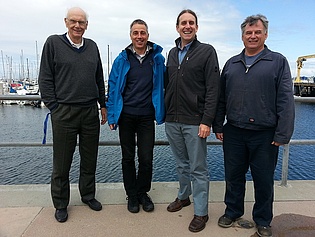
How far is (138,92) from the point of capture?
2.60m

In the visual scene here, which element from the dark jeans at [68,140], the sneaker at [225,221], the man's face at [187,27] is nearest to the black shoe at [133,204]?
the dark jeans at [68,140]

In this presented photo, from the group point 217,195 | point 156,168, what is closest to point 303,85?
point 156,168

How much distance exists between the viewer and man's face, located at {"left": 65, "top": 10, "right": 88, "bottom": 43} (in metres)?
2.42

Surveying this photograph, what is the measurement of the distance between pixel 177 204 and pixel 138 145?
726mm

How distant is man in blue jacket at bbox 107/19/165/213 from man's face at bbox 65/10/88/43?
422 mm

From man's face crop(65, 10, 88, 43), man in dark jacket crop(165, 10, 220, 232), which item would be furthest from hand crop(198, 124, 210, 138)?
man's face crop(65, 10, 88, 43)

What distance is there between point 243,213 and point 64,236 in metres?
1.63

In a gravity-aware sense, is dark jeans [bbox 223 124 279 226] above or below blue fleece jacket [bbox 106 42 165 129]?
below

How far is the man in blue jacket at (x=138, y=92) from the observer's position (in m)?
2.58

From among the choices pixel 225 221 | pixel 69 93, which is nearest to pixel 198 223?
pixel 225 221

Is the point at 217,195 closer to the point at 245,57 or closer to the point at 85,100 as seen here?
the point at 245,57

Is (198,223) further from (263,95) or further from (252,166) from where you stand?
(263,95)

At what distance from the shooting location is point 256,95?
218 cm

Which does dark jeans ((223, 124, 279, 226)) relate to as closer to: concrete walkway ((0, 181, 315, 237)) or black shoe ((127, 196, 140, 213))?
concrete walkway ((0, 181, 315, 237))
